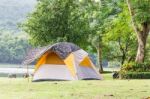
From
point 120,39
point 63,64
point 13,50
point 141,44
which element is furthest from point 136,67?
point 13,50

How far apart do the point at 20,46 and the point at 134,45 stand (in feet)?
228

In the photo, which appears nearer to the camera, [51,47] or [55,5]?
[51,47]

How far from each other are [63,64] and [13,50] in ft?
334

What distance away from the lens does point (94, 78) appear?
27.5m

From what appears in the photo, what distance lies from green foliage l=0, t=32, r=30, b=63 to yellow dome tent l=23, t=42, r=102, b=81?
96.4m

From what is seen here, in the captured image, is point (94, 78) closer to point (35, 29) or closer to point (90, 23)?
point (35, 29)

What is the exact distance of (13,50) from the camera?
128m

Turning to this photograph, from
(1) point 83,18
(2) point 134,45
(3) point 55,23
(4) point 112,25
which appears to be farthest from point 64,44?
(2) point 134,45

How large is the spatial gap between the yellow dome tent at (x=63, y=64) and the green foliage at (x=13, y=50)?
96.4 metres

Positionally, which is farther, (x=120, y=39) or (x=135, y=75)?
(x=120, y=39)

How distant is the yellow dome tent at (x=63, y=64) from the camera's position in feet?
88.5

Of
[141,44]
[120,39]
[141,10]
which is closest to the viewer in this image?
[141,10]

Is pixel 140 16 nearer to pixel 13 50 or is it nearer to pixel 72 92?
pixel 72 92

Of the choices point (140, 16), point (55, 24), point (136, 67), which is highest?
point (55, 24)
